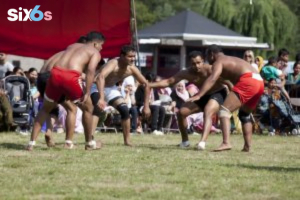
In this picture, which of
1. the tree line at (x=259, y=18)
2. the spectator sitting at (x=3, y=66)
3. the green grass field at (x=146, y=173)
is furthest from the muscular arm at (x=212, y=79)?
the tree line at (x=259, y=18)

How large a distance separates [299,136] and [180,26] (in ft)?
57.9

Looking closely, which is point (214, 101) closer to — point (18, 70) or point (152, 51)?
point (18, 70)

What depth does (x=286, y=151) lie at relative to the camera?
44.8 feet

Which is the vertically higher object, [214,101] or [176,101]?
[214,101]

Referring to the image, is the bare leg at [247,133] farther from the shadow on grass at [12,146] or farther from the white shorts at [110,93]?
the shadow on grass at [12,146]

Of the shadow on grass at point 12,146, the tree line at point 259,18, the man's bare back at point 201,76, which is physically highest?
the man's bare back at point 201,76

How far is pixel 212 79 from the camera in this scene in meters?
12.9

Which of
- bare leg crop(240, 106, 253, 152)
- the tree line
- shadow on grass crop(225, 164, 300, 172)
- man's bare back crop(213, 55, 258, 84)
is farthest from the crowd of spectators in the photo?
the tree line

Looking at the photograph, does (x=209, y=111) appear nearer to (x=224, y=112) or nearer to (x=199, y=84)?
(x=199, y=84)

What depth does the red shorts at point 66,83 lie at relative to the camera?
12172mm

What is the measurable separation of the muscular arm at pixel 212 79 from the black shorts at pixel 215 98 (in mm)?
865

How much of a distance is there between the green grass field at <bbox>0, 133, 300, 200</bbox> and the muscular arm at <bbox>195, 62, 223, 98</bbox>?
0.85m

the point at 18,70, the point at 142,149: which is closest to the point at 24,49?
the point at 18,70

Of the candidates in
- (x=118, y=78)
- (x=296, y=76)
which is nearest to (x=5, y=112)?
(x=118, y=78)
